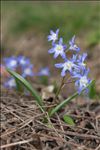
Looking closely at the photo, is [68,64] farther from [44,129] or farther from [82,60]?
[44,129]

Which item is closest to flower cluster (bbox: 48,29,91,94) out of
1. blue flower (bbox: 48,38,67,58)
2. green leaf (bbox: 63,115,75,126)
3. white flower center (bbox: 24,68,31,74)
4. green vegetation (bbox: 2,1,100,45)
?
blue flower (bbox: 48,38,67,58)

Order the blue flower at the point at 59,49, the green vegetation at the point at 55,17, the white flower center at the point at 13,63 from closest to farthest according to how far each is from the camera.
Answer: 1. the blue flower at the point at 59,49
2. the white flower center at the point at 13,63
3. the green vegetation at the point at 55,17

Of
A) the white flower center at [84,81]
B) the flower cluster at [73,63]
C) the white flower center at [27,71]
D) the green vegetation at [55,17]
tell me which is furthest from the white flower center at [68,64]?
the green vegetation at [55,17]

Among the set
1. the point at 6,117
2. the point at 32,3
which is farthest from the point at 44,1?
the point at 6,117

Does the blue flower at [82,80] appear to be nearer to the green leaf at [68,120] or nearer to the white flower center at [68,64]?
the white flower center at [68,64]

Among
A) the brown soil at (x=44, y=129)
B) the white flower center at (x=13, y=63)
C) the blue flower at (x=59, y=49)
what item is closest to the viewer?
the brown soil at (x=44, y=129)

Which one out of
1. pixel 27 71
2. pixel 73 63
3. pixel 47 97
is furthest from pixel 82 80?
pixel 27 71

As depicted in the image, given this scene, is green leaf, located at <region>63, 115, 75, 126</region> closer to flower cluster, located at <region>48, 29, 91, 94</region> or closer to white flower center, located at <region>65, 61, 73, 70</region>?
flower cluster, located at <region>48, 29, 91, 94</region>

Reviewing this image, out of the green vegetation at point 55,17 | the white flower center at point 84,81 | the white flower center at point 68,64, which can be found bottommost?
the white flower center at point 84,81

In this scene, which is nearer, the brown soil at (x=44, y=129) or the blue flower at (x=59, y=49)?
the brown soil at (x=44, y=129)
